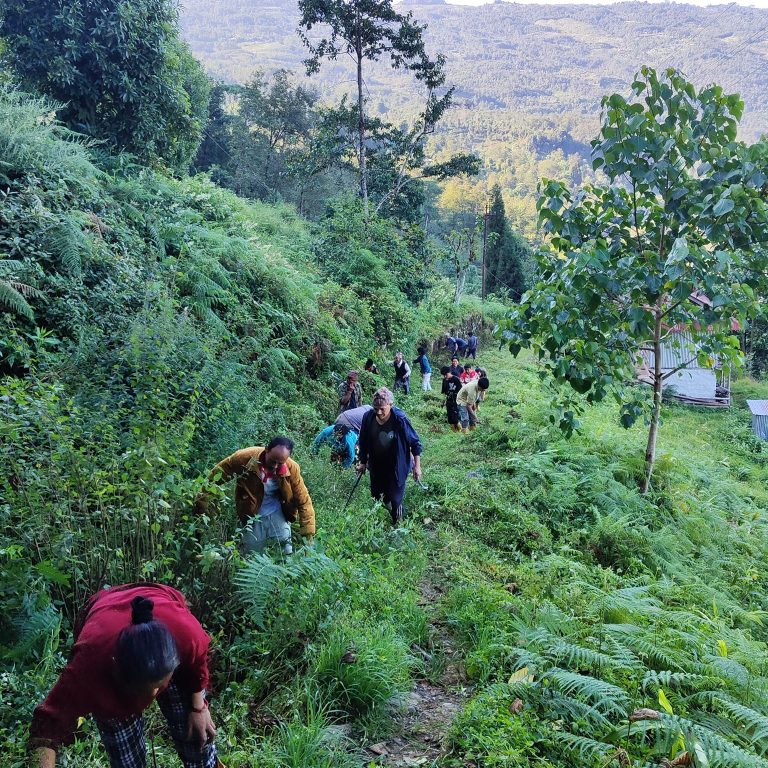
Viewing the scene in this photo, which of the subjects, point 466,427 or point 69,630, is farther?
point 466,427

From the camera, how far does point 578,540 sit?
6.79 metres

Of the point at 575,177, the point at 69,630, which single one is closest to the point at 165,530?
the point at 69,630

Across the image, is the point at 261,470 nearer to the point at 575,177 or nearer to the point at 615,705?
the point at 615,705

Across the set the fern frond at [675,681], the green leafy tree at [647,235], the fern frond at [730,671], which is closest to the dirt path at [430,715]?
the fern frond at [675,681]

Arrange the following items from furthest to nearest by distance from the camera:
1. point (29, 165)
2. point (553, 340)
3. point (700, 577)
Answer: point (29, 165) → point (700, 577) → point (553, 340)

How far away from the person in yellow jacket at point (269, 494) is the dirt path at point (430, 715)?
4.78 feet

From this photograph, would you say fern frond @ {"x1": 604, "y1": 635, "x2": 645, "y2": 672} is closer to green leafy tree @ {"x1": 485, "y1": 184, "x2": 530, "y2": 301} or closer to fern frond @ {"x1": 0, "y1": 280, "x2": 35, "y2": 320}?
fern frond @ {"x1": 0, "y1": 280, "x2": 35, "y2": 320}

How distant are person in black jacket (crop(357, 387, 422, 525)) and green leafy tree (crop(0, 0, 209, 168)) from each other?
7.93 meters

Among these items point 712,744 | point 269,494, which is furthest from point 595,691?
point 269,494

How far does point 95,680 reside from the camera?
225 cm

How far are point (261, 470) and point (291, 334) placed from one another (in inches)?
246

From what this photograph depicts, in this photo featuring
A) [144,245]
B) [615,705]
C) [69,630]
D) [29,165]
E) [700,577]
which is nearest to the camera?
[615,705]

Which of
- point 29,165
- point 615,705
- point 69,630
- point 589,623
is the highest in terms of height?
point 29,165

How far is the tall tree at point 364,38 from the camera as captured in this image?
66.9ft
